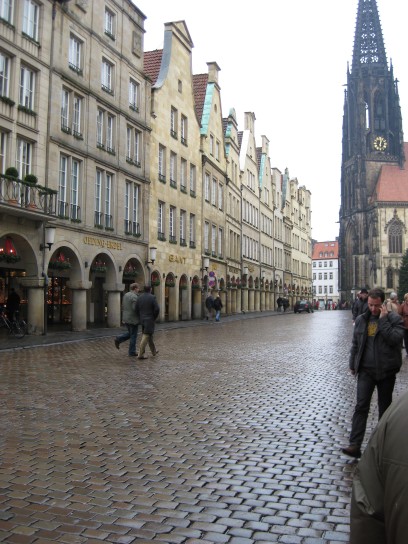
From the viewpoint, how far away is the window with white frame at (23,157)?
2273 centimetres

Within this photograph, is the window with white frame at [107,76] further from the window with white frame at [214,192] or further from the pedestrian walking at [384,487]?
the pedestrian walking at [384,487]

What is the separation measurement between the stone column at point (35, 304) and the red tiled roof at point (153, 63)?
63.9ft

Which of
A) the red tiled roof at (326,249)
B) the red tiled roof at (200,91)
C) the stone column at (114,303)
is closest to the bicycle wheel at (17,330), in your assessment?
the stone column at (114,303)

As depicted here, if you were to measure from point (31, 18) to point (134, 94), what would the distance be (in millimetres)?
9617

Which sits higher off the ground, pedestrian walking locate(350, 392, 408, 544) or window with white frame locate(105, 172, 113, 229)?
window with white frame locate(105, 172, 113, 229)

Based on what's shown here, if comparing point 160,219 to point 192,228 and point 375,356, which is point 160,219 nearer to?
A: point 192,228

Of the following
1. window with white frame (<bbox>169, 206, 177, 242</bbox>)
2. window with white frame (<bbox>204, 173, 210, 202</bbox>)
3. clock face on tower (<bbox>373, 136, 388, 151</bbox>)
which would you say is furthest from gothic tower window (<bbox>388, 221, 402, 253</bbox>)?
window with white frame (<bbox>169, 206, 177, 242</bbox>)

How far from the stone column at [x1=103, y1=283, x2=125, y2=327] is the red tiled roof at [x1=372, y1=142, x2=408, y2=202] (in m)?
79.4

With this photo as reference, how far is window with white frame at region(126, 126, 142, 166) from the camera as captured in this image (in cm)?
3195

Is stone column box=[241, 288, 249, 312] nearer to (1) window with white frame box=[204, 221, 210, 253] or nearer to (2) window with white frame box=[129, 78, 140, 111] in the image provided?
(1) window with white frame box=[204, 221, 210, 253]

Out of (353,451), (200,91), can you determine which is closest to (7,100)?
(353,451)

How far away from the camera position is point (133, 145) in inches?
1278

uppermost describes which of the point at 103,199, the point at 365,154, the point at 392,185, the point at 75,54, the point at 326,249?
the point at 365,154

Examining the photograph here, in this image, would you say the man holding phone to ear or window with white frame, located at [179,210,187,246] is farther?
window with white frame, located at [179,210,187,246]
